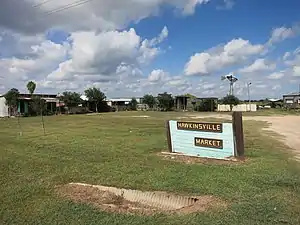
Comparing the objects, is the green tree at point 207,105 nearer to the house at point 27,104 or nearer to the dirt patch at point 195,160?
the house at point 27,104

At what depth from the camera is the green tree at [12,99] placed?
195ft

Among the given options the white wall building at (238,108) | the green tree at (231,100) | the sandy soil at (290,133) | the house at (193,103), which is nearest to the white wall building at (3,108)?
the house at (193,103)

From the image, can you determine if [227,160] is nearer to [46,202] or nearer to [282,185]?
[282,185]

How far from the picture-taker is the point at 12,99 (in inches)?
2343

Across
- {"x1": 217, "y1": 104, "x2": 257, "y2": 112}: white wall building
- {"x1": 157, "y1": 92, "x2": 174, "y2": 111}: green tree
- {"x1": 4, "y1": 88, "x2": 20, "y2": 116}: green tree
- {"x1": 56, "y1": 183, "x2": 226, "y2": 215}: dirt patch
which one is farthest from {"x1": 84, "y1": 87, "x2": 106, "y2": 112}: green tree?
{"x1": 56, "y1": 183, "x2": 226, "y2": 215}: dirt patch

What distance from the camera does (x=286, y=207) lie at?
5910 millimetres

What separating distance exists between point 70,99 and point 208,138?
219 ft

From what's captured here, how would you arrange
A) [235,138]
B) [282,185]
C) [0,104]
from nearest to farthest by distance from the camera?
[282,185] → [235,138] → [0,104]

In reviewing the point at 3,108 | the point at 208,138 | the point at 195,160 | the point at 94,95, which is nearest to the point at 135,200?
the point at 195,160

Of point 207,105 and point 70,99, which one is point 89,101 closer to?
point 70,99

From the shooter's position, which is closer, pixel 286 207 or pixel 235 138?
pixel 286 207

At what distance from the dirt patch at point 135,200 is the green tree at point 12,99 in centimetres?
5643

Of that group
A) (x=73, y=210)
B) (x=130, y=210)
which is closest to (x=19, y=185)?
(x=73, y=210)

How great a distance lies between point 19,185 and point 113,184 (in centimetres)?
215
